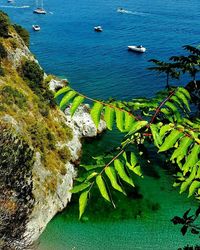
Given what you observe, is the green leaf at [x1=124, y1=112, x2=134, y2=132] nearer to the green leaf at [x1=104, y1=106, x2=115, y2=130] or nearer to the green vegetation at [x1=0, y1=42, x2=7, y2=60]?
the green leaf at [x1=104, y1=106, x2=115, y2=130]

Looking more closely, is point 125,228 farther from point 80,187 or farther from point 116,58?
point 116,58

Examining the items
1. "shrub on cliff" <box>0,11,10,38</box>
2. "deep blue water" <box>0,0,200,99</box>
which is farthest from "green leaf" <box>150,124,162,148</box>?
"deep blue water" <box>0,0,200,99</box>

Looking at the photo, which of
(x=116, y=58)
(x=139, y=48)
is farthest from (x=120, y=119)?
(x=139, y=48)

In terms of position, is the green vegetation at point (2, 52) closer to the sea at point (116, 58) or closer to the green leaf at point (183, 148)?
the sea at point (116, 58)

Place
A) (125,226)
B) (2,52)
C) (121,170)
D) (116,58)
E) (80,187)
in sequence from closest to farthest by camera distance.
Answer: (80,187), (121,170), (125,226), (2,52), (116,58)

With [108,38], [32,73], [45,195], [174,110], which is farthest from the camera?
[108,38]

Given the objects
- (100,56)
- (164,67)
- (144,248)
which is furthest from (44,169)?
(100,56)
